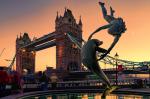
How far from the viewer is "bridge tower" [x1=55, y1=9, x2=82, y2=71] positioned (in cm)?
11178

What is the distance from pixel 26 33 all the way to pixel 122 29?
138397mm

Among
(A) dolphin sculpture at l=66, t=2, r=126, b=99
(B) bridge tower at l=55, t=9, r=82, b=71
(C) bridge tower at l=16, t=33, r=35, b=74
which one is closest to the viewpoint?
(A) dolphin sculpture at l=66, t=2, r=126, b=99

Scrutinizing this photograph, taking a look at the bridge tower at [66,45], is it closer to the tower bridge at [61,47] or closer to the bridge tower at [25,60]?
the tower bridge at [61,47]

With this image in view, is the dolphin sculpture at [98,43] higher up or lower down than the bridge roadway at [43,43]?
lower down

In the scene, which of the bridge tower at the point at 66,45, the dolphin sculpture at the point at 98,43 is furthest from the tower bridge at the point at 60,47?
the dolphin sculpture at the point at 98,43

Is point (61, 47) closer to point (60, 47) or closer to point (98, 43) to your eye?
point (60, 47)

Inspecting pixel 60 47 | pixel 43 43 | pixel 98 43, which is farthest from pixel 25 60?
pixel 98 43

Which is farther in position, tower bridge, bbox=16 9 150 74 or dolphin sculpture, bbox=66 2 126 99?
tower bridge, bbox=16 9 150 74

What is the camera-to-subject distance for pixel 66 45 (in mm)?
113312

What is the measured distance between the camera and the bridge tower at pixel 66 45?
11178 centimetres

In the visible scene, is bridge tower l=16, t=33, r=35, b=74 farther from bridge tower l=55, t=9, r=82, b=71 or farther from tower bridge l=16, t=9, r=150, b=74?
bridge tower l=55, t=9, r=82, b=71

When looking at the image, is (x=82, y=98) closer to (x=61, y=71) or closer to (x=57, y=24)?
(x=61, y=71)

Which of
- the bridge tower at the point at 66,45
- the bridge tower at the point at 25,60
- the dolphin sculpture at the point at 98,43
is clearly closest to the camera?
the dolphin sculpture at the point at 98,43

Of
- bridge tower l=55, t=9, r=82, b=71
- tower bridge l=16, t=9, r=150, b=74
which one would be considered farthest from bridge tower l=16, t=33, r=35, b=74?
bridge tower l=55, t=9, r=82, b=71
